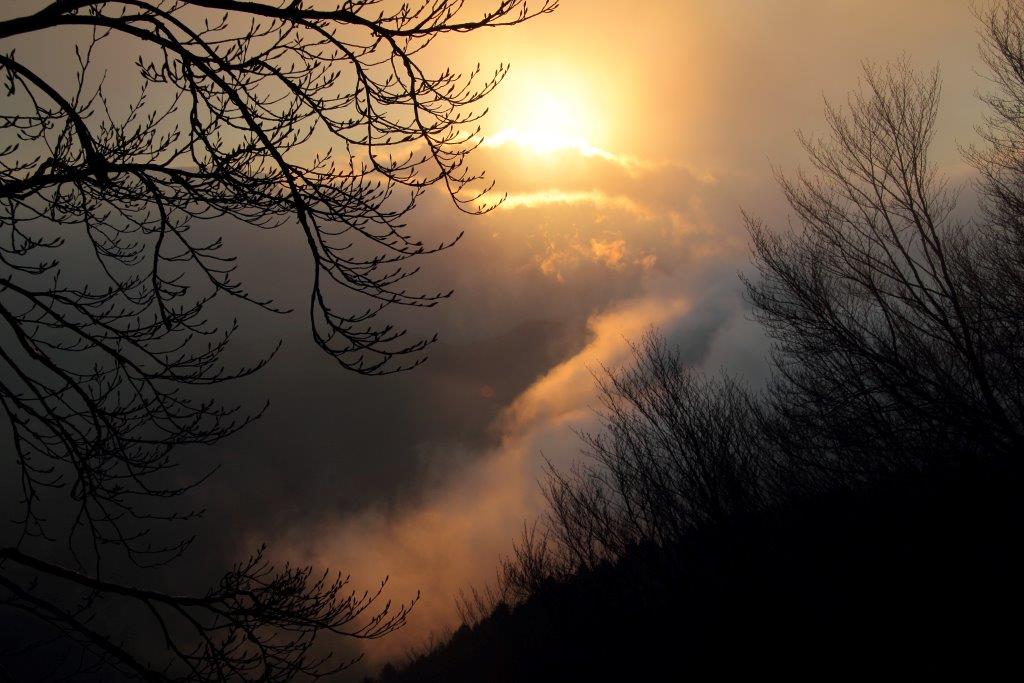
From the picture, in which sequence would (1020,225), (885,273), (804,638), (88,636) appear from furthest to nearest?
(804,638) → (885,273) → (1020,225) → (88,636)

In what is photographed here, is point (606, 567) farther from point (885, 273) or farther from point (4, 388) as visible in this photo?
point (4, 388)

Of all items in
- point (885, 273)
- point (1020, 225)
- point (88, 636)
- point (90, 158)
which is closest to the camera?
point (88, 636)

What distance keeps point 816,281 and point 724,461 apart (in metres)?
8.30

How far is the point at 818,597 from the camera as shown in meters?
13.9

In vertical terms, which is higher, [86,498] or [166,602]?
[86,498]

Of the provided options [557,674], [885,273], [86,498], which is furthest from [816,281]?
[557,674]

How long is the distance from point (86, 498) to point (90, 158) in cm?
244

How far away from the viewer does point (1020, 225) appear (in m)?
10.6

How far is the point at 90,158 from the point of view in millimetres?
4055

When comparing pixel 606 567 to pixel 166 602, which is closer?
pixel 166 602

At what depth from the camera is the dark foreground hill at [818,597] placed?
1084cm

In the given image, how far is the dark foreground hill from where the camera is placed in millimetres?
10844

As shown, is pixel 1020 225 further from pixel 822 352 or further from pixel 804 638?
pixel 804 638

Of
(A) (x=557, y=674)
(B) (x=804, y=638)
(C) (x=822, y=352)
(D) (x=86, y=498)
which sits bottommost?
(B) (x=804, y=638)
